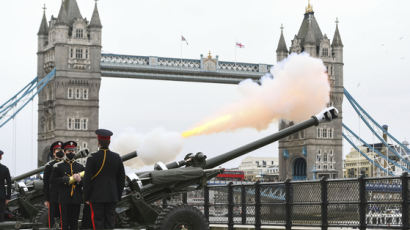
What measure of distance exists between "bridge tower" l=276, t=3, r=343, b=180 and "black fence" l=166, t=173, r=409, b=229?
85955 mm

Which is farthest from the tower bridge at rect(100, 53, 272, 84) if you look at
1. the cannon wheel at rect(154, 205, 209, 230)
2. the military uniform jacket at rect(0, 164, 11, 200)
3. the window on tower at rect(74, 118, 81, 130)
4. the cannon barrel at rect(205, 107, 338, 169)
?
the cannon wheel at rect(154, 205, 209, 230)

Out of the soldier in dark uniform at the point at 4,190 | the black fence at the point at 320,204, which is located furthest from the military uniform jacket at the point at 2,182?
the black fence at the point at 320,204

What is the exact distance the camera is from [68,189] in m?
11.8

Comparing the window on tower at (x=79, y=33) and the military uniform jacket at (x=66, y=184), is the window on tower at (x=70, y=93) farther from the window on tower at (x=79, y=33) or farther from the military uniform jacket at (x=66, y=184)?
the military uniform jacket at (x=66, y=184)

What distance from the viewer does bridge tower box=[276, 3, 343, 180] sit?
104000 mm

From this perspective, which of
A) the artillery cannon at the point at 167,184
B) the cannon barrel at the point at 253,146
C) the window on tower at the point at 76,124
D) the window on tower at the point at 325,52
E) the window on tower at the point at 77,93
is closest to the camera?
the artillery cannon at the point at 167,184

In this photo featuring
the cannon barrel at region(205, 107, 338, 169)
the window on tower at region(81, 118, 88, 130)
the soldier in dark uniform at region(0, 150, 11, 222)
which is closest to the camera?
the cannon barrel at region(205, 107, 338, 169)

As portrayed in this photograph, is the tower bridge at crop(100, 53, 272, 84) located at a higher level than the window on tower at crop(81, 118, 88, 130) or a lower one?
higher

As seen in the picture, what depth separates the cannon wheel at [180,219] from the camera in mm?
10820

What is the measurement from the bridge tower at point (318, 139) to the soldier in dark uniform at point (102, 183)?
93.0m

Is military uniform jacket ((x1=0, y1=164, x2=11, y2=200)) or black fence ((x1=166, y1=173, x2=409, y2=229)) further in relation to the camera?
military uniform jacket ((x1=0, y1=164, x2=11, y2=200))

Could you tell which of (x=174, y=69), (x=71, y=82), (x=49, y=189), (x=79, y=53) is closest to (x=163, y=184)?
(x=49, y=189)

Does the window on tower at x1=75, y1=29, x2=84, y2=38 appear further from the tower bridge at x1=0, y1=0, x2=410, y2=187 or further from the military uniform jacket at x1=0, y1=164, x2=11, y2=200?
the military uniform jacket at x1=0, y1=164, x2=11, y2=200

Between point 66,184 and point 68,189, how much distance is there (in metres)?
0.09
